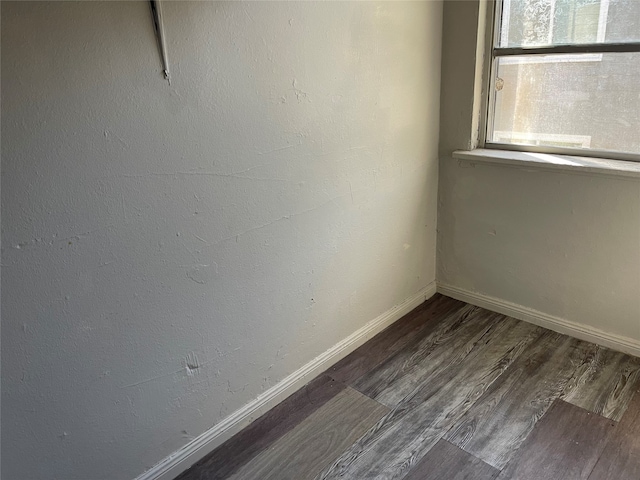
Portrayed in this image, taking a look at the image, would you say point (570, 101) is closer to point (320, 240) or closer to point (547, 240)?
point (547, 240)

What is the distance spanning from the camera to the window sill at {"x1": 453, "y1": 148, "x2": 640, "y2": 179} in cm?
199

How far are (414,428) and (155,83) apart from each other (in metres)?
1.42

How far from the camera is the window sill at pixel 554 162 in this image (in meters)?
1.99

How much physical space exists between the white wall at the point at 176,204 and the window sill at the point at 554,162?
42 cm

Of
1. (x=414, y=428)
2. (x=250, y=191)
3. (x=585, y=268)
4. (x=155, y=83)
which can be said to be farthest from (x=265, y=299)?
(x=585, y=268)

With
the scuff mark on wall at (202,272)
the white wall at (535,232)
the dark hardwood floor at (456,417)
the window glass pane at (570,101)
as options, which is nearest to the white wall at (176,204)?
the scuff mark on wall at (202,272)

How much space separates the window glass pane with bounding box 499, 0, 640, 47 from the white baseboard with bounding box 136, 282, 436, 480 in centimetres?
135

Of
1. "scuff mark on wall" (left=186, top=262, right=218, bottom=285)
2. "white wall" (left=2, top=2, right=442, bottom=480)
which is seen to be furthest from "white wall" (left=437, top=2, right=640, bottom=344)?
"scuff mark on wall" (left=186, top=262, right=218, bottom=285)

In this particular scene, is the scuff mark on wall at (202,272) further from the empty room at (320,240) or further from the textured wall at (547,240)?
the textured wall at (547,240)

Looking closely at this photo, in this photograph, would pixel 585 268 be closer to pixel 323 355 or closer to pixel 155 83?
pixel 323 355

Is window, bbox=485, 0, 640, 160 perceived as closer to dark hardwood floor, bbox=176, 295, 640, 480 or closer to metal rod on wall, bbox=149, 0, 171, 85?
dark hardwood floor, bbox=176, 295, 640, 480

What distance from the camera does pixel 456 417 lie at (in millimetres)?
1849

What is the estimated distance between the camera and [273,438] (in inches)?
70.5

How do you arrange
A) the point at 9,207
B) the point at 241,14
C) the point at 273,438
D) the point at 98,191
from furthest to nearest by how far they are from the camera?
the point at 273,438 < the point at 241,14 < the point at 98,191 < the point at 9,207
